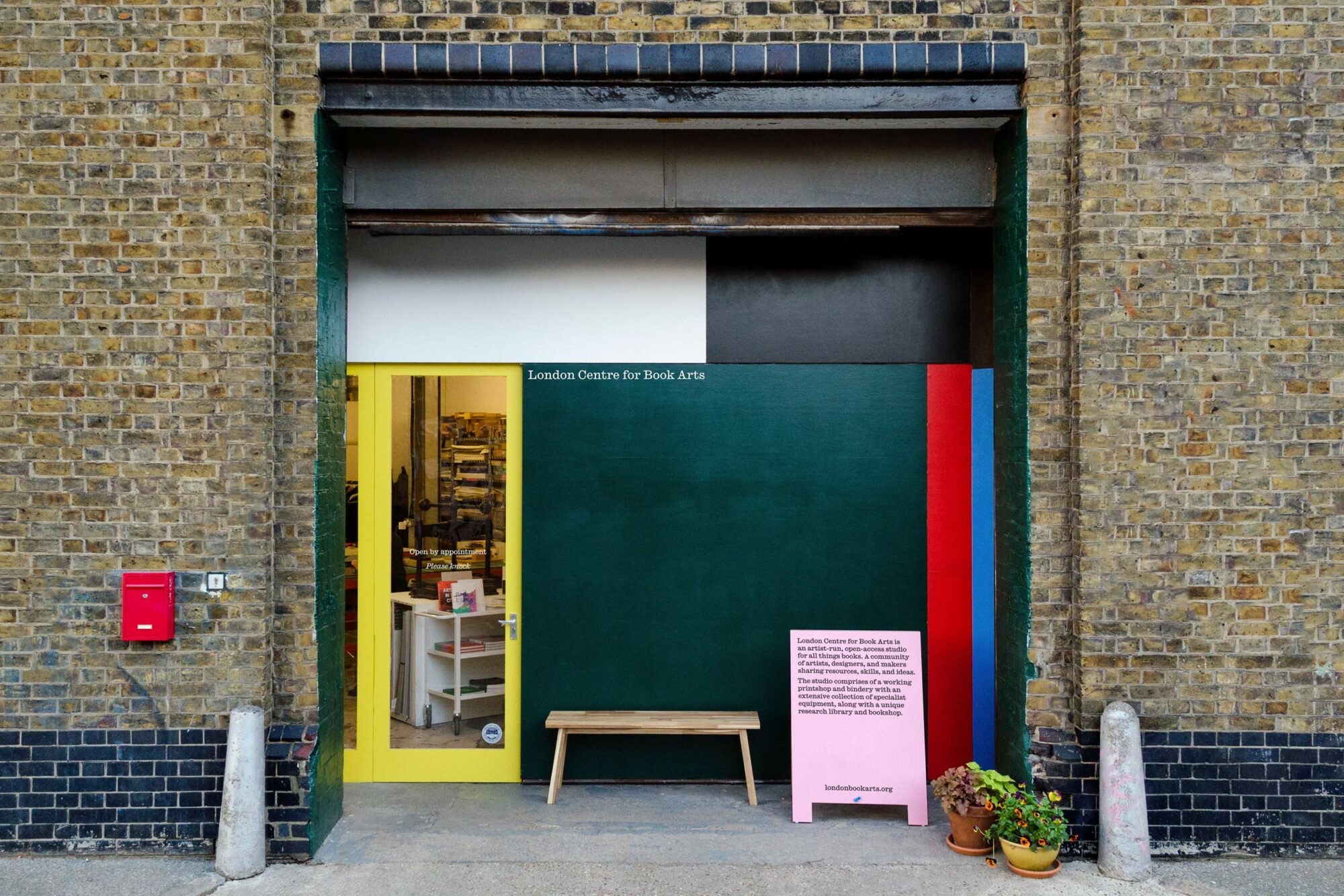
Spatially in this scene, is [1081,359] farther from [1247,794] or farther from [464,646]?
[464,646]

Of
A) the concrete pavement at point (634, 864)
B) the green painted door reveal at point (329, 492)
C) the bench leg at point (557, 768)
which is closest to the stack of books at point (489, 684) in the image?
the bench leg at point (557, 768)

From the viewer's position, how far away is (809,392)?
5.50m

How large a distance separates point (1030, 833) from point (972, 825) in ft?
1.02

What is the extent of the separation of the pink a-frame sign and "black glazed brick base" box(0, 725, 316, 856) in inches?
113

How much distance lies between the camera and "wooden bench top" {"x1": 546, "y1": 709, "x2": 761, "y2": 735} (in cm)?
512

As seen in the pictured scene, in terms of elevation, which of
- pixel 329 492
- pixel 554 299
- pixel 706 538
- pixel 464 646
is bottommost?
pixel 464 646

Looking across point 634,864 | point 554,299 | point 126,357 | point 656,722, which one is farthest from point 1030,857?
point 126,357

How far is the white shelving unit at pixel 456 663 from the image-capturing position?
5559 mm

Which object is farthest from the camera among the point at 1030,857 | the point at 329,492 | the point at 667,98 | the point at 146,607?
the point at 329,492

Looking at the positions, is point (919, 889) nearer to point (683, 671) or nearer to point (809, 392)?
point (683, 671)

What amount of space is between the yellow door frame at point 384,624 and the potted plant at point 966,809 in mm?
2703

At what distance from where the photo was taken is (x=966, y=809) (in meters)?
4.44

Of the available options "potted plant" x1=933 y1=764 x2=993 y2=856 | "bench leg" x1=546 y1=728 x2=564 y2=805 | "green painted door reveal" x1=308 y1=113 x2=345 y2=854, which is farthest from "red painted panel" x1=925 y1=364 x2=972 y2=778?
"green painted door reveal" x1=308 y1=113 x2=345 y2=854

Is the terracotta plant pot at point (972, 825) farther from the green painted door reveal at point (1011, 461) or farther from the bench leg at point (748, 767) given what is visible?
the bench leg at point (748, 767)
